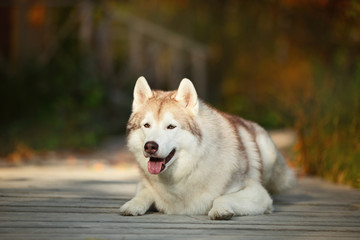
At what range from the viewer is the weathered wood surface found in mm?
3717

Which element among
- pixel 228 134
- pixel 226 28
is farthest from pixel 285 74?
pixel 228 134

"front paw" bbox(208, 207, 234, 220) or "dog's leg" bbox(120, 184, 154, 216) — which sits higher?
"front paw" bbox(208, 207, 234, 220)

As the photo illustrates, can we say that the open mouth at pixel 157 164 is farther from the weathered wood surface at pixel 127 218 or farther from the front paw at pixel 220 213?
the front paw at pixel 220 213

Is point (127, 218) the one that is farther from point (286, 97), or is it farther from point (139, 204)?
point (286, 97)

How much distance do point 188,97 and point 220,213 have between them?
969 mm

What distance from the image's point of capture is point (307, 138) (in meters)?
7.83

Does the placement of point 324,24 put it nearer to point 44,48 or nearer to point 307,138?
point 307,138

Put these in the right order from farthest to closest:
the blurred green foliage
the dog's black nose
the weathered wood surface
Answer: the blurred green foliage < the dog's black nose < the weathered wood surface

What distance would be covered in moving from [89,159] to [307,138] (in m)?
3.77

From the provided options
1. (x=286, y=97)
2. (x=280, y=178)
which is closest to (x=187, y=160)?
(x=280, y=178)

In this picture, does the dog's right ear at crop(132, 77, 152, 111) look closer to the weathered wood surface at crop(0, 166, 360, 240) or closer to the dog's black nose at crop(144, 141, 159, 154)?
the dog's black nose at crop(144, 141, 159, 154)


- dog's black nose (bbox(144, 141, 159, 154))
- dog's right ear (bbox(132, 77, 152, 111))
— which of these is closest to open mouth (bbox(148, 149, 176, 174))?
dog's black nose (bbox(144, 141, 159, 154))

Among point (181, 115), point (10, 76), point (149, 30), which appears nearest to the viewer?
point (181, 115)

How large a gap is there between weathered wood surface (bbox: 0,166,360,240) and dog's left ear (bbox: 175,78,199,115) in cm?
87
